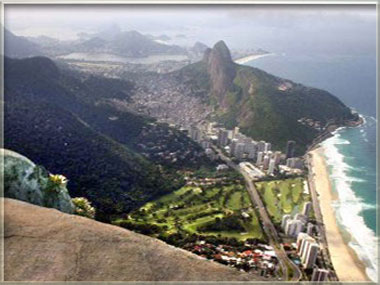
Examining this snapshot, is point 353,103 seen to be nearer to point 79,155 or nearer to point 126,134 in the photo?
point 126,134

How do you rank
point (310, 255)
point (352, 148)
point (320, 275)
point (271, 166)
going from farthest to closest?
point (352, 148) < point (271, 166) < point (310, 255) < point (320, 275)

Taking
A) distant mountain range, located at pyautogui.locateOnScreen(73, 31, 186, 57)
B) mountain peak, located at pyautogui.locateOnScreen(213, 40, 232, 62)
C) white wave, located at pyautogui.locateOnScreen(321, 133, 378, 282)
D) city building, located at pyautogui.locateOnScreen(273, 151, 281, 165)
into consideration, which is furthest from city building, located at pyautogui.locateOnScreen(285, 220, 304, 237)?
distant mountain range, located at pyautogui.locateOnScreen(73, 31, 186, 57)

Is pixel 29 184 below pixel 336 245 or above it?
above

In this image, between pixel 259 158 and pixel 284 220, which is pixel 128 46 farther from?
pixel 284 220

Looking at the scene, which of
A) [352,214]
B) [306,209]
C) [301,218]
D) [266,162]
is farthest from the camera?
[266,162]

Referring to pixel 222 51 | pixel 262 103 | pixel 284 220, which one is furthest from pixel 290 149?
pixel 222 51

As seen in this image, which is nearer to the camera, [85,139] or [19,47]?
[85,139]

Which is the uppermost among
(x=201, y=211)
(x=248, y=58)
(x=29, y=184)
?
(x=29, y=184)

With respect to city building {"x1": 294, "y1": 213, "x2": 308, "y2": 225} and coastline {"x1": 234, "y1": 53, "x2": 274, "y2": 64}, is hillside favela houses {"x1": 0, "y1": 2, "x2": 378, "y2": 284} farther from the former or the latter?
coastline {"x1": 234, "y1": 53, "x2": 274, "y2": 64}
